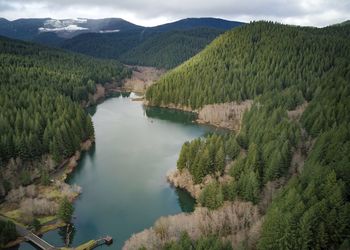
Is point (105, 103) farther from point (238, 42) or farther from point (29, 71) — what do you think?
point (238, 42)

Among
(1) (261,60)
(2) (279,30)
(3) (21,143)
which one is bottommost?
(3) (21,143)

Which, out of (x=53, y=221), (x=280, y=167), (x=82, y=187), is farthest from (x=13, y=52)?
(x=280, y=167)

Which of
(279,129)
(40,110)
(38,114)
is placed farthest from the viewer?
(40,110)

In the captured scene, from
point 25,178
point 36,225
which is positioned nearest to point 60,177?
point 25,178

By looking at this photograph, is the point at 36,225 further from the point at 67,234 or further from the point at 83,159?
Result: the point at 83,159

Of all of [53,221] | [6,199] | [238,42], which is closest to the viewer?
[53,221]

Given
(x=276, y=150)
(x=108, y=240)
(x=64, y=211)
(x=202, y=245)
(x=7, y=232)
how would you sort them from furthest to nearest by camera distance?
(x=276, y=150) → (x=64, y=211) → (x=108, y=240) → (x=7, y=232) → (x=202, y=245)
